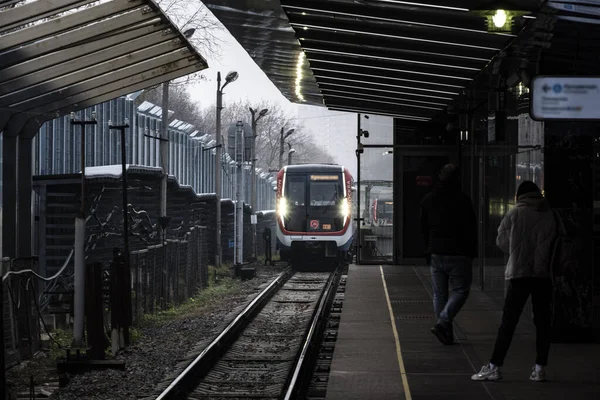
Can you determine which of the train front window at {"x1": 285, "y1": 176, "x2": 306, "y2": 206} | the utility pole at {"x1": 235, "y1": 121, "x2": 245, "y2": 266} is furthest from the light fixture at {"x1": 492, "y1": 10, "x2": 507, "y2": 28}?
the train front window at {"x1": 285, "y1": 176, "x2": 306, "y2": 206}

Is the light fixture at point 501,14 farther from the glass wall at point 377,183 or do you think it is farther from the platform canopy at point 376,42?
the glass wall at point 377,183

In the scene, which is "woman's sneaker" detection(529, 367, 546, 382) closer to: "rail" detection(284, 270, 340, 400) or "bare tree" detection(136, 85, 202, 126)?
"rail" detection(284, 270, 340, 400)

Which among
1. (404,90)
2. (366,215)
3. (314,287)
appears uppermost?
(404,90)

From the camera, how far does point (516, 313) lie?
8.74 meters

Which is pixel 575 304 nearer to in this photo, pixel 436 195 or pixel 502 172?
pixel 436 195

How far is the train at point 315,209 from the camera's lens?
29969 millimetres

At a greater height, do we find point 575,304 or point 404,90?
point 404,90

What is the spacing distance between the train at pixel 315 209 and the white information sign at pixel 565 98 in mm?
20462

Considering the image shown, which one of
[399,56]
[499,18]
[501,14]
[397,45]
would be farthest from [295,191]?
[501,14]

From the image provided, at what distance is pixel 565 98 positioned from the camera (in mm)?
9383

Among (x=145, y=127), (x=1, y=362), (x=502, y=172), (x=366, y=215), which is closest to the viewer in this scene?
(x=1, y=362)

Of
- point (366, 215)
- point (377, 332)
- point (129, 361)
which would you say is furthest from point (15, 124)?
point (366, 215)

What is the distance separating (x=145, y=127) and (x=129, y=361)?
22.8 meters

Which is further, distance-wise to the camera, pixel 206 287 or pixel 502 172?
pixel 206 287
